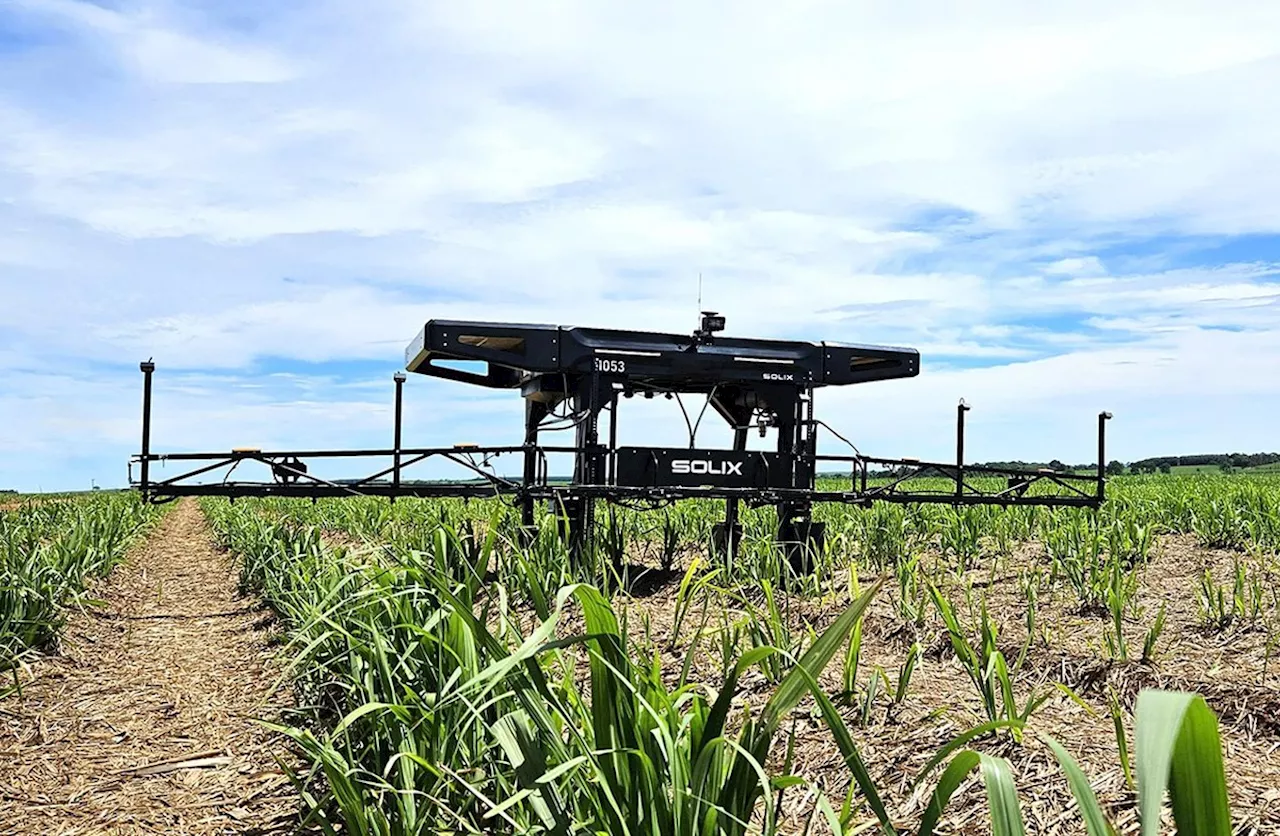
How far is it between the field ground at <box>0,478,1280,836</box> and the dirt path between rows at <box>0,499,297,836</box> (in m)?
0.02

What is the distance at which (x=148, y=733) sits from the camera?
5227 millimetres

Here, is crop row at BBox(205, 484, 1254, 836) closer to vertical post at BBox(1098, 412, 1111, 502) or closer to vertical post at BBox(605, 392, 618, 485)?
vertical post at BBox(605, 392, 618, 485)

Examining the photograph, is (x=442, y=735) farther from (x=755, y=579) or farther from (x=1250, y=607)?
(x=1250, y=607)

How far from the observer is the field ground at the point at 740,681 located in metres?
3.61

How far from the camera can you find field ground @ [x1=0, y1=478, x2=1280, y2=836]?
361cm

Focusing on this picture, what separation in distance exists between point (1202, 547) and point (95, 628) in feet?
33.3

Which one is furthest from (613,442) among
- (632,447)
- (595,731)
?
(595,731)

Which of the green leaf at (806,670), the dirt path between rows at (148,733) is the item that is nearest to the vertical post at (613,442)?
the dirt path between rows at (148,733)

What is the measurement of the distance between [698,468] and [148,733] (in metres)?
5.03

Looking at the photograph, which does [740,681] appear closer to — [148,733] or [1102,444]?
[148,733]

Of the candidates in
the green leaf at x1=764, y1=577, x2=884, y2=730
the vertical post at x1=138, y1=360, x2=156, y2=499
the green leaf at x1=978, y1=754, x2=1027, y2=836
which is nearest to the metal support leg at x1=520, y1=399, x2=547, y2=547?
the vertical post at x1=138, y1=360, x2=156, y2=499

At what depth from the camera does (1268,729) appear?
409 centimetres

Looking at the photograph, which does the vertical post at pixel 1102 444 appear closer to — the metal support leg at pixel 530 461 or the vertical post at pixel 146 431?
the metal support leg at pixel 530 461

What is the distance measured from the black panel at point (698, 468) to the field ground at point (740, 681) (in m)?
0.82
